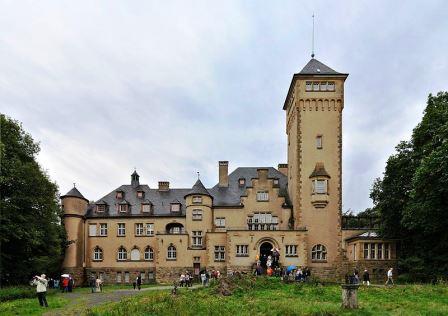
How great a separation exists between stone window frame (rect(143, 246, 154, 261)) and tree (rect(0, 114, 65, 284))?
48.2ft

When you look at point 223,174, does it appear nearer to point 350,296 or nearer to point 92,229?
point 92,229

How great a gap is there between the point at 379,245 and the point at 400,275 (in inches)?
162

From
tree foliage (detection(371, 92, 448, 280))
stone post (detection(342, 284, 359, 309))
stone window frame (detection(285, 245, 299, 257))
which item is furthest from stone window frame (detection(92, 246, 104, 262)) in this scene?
stone post (detection(342, 284, 359, 309))

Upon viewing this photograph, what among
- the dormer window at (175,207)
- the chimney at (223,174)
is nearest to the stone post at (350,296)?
the chimney at (223,174)

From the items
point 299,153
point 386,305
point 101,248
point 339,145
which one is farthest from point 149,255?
point 386,305

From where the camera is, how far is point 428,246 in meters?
43.4

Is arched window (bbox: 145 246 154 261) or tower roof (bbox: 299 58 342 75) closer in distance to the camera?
tower roof (bbox: 299 58 342 75)

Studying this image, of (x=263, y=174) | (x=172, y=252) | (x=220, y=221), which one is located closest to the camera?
(x=172, y=252)

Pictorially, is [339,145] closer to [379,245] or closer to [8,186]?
[379,245]

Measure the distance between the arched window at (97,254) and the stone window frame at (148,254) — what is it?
5.15 m

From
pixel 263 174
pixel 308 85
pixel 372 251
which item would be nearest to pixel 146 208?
pixel 263 174

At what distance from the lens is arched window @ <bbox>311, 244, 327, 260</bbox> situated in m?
52.8

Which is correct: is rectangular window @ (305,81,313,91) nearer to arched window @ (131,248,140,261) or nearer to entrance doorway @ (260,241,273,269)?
entrance doorway @ (260,241,273,269)

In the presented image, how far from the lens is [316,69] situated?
5594 centimetres
